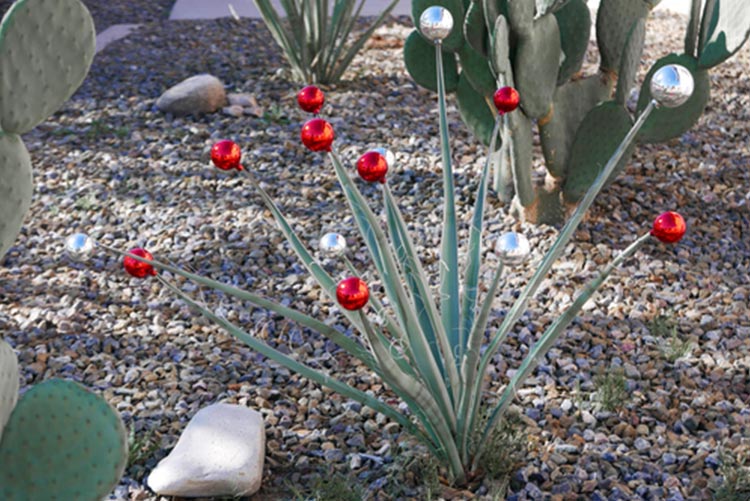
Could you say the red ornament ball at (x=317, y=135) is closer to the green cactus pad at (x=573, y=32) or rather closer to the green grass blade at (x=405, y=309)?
the green grass blade at (x=405, y=309)

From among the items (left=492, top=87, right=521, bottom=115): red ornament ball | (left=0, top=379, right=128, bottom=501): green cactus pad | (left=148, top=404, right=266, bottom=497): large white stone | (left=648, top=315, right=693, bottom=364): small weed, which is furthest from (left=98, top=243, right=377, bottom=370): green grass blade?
(left=648, top=315, right=693, bottom=364): small weed

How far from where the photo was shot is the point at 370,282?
3.04m

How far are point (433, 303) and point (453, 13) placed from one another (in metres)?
1.38

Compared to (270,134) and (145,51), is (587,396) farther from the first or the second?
(145,51)

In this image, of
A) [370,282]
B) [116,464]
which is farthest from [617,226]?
[116,464]

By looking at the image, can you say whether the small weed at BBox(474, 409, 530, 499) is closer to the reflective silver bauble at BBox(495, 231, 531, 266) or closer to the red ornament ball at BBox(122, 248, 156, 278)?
the reflective silver bauble at BBox(495, 231, 531, 266)

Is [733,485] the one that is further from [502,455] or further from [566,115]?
[566,115]

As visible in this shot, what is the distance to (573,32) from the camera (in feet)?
9.98

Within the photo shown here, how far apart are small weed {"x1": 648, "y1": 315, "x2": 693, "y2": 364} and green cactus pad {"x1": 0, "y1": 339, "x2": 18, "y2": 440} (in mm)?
1748

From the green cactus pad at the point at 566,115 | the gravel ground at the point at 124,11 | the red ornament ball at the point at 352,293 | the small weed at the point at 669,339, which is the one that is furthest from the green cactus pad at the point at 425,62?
the gravel ground at the point at 124,11

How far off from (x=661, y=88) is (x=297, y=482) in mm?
1194

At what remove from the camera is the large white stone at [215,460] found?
219 cm

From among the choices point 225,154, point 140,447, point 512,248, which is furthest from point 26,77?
point 140,447

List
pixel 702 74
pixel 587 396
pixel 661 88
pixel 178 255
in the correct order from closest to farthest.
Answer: pixel 661 88 < pixel 587 396 < pixel 702 74 < pixel 178 255
